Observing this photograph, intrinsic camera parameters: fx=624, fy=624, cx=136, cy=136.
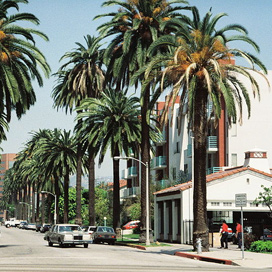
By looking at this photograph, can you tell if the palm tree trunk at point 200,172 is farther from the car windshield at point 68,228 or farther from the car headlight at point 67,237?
the car windshield at point 68,228

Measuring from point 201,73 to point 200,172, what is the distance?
18.6 ft

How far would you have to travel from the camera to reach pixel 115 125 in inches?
2244

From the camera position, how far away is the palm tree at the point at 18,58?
3944cm

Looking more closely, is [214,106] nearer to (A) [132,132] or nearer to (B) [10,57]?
(B) [10,57]

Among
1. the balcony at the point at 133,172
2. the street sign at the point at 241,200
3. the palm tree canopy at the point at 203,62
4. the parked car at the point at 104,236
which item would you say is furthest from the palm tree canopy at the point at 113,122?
the balcony at the point at 133,172

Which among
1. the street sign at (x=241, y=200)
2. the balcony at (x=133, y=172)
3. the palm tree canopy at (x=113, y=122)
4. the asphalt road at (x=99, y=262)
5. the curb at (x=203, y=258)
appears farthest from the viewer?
the balcony at (x=133, y=172)

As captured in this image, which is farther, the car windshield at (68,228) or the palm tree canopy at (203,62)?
the car windshield at (68,228)

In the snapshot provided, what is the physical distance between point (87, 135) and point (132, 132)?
186 inches

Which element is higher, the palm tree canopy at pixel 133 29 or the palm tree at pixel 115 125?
the palm tree canopy at pixel 133 29

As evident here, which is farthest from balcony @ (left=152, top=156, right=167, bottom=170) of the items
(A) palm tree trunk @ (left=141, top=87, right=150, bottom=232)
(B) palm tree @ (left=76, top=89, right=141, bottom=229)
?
(A) palm tree trunk @ (left=141, top=87, right=150, bottom=232)

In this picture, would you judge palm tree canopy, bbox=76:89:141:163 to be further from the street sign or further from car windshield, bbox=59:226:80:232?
the street sign

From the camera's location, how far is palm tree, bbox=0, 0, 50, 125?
3944 centimetres

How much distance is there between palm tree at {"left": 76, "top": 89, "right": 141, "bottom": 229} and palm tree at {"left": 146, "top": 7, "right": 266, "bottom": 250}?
64.7 ft

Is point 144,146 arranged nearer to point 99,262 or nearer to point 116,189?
point 116,189
